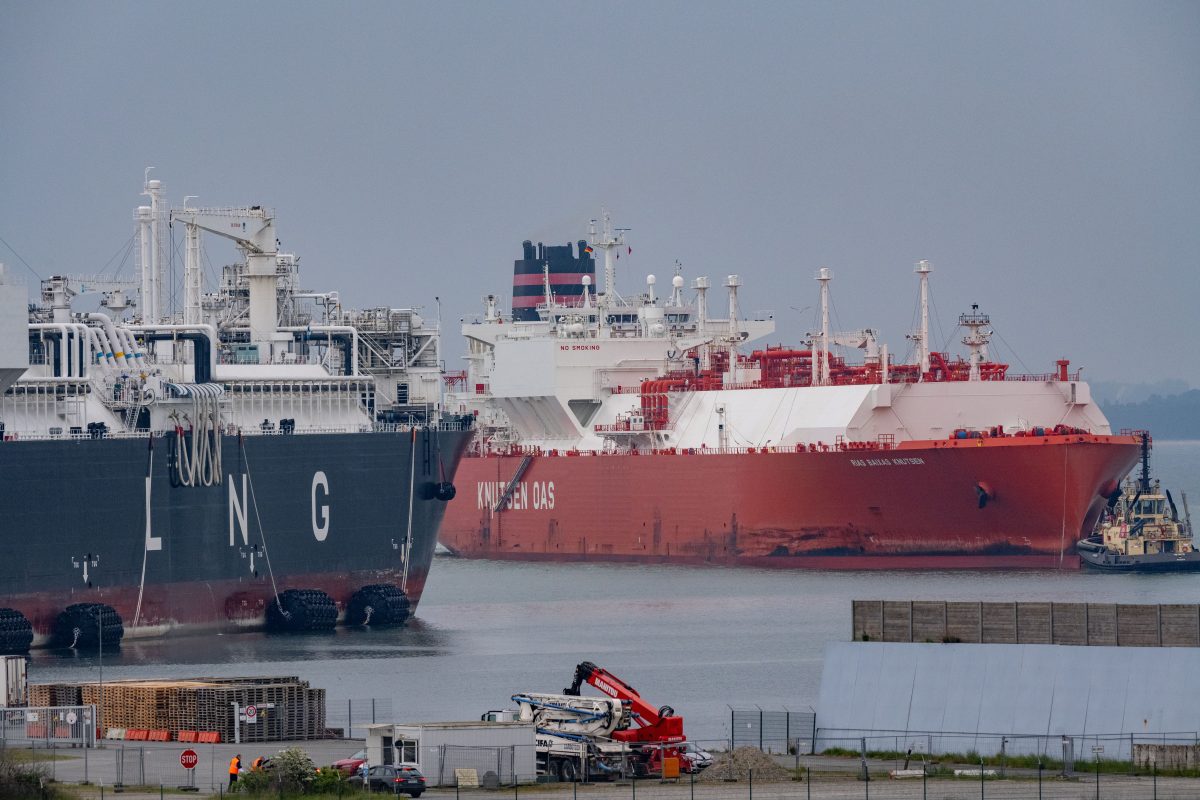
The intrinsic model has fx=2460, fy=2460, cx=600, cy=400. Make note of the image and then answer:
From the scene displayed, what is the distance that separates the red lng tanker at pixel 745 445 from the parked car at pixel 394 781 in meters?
33.2

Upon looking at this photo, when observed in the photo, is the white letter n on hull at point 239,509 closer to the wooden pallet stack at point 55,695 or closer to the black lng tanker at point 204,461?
the black lng tanker at point 204,461

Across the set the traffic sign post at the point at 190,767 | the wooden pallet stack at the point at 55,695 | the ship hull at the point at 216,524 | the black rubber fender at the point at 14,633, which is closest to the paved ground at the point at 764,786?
the traffic sign post at the point at 190,767

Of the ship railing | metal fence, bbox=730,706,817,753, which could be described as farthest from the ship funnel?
metal fence, bbox=730,706,817,753

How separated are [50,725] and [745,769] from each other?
356 inches

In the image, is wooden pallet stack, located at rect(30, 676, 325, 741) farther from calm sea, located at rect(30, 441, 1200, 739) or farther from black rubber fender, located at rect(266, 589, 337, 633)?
black rubber fender, located at rect(266, 589, 337, 633)

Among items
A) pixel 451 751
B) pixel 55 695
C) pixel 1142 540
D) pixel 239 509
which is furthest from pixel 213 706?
pixel 1142 540

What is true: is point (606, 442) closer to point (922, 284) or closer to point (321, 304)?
point (922, 284)

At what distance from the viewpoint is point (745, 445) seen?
62469 millimetres

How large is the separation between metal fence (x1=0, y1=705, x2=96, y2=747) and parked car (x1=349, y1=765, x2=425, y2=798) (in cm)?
600

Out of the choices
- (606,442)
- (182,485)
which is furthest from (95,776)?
(606,442)

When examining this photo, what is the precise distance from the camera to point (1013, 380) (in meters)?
59.5

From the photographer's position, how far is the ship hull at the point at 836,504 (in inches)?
2180

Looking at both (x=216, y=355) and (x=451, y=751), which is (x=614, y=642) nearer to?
(x=216, y=355)

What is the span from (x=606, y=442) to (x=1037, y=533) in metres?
15.6
